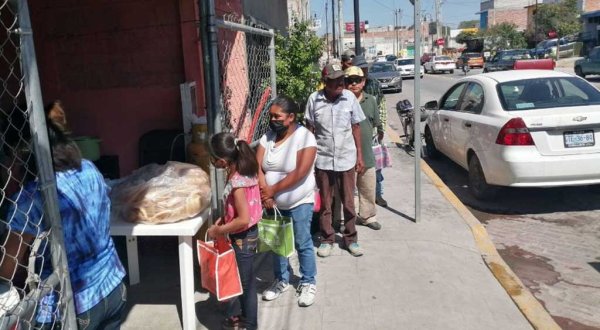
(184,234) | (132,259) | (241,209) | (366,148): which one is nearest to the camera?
(241,209)

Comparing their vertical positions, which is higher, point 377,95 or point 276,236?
point 377,95

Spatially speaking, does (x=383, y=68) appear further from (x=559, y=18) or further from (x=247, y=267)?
(x=559, y=18)

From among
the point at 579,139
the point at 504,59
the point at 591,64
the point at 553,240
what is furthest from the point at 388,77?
the point at 553,240

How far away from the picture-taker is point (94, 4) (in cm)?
454

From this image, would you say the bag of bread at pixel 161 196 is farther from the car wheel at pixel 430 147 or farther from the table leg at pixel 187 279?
the car wheel at pixel 430 147

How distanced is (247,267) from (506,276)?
2278mm

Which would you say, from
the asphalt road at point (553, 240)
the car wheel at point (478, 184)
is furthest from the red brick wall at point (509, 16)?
the car wheel at point (478, 184)

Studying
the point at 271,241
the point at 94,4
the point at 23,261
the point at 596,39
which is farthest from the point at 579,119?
the point at 596,39

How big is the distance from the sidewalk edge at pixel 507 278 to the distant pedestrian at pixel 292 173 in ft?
5.00

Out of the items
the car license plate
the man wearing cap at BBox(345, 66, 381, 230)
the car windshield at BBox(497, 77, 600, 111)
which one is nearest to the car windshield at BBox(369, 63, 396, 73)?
the car windshield at BBox(497, 77, 600, 111)

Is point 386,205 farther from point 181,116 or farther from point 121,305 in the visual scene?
point 121,305

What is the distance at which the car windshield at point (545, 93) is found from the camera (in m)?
6.11

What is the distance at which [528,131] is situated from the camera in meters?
5.73

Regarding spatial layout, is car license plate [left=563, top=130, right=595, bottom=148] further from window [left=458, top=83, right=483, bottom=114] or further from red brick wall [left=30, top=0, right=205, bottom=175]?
red brick wall [left=30, top=0, right=205, bottom=175]
